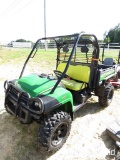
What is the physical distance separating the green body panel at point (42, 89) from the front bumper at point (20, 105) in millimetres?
107

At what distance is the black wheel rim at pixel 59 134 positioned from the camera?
2573 millimetres

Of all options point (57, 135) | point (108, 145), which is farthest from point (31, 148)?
point (108, 145)

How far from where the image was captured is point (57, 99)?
2447 millimetres

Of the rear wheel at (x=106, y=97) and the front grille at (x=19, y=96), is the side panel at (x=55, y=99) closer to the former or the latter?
the front grille at (x=19, y=96)

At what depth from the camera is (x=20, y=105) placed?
8.35 feet

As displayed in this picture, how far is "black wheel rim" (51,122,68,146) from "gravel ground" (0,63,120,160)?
0.57 feet

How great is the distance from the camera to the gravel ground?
8.41 ft

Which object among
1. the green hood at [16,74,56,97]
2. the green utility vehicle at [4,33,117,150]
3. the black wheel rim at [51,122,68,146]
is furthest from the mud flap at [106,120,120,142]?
the green hood at [16,74,56,97]

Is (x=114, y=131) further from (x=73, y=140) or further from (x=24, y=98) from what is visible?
(x=24, y=98)

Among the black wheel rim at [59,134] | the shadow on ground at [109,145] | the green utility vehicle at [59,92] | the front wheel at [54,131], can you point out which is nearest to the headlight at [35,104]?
the green utility vehicle at [59,92]

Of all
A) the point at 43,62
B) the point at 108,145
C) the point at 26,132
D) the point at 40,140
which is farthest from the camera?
the point at 43,62

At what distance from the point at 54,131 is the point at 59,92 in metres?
0.62

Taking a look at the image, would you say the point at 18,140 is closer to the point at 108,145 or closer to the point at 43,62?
the point at 108,145

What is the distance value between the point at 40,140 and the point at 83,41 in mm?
2153
